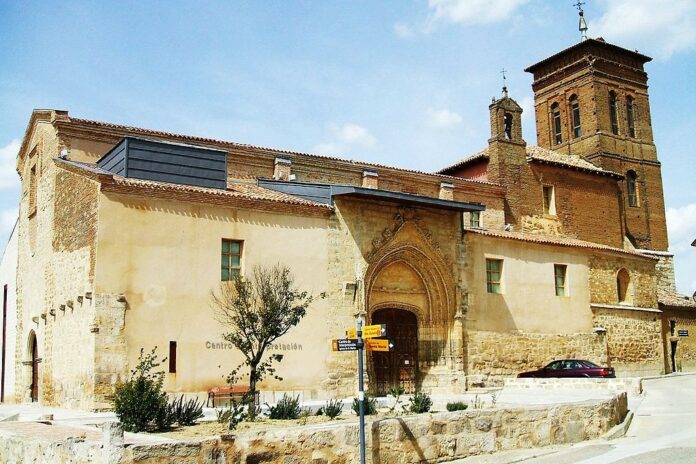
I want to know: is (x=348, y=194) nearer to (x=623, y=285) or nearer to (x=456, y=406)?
(x=456, y=406)

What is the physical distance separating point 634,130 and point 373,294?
29.0m

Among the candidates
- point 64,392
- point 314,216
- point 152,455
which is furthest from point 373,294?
point 152,455

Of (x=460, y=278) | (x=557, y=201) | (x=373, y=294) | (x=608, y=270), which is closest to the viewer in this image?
(x=373, y=294)

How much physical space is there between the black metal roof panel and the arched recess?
6.44 m

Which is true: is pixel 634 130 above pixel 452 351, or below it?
above

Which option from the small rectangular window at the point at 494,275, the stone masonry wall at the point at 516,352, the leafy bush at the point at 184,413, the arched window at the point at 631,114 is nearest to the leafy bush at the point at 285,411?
the leafy bush at the point at 184,413

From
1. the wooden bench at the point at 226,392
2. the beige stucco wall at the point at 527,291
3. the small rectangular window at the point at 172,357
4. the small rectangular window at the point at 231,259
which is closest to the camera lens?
the small rectangular window at the point at 172,357

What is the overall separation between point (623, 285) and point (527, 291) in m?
6.74

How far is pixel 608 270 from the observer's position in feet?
102

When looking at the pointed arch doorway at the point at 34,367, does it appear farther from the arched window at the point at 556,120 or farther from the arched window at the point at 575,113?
the arched window at the point at 556,120

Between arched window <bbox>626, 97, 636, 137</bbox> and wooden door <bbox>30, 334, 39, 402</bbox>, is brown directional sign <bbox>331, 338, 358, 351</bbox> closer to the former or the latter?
wooden door <bbox>30, 334, 39, 402</bbox>

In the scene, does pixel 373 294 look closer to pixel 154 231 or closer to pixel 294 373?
pixel 294 373

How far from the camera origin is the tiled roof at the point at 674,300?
119 ft

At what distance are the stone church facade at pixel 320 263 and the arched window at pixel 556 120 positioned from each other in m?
9.72
